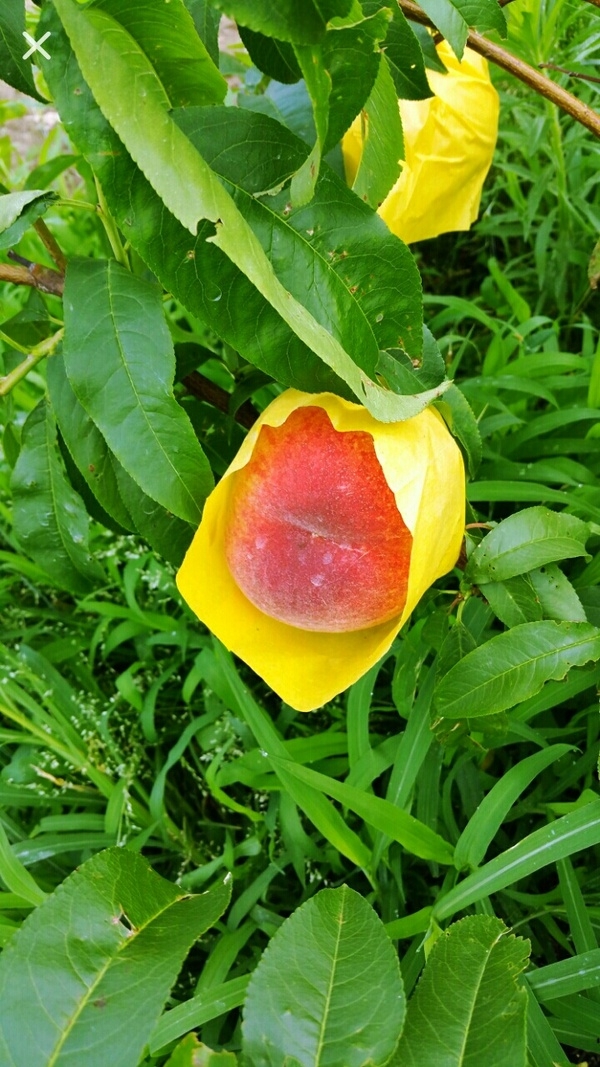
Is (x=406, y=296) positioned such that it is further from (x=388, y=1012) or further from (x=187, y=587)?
(x=388, y=1012)

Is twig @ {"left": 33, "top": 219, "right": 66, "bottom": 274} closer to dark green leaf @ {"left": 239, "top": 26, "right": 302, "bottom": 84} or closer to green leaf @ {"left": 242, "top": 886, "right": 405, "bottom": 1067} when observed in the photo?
dark green leaf @ {"left": 239, "top": 26, "right": 302, "bottom": 84}

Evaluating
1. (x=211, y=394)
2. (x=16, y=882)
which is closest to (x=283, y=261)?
(x=211, y=394)

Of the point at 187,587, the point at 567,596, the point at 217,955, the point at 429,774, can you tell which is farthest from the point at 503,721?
the point at 217,955

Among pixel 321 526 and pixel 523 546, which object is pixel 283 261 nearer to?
pixel 321 526

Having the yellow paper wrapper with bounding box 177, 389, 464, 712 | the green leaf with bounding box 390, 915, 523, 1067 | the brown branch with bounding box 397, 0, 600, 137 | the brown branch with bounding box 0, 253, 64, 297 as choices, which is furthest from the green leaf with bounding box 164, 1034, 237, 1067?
the brown branch with bounding box 397, 0, 600, 137

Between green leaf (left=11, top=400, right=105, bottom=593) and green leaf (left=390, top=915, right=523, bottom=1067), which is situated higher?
green leaf (left=11, top=400, right=105, bottom=593)

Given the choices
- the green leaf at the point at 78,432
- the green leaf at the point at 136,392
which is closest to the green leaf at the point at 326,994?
the green leaf at the point at 136,392
